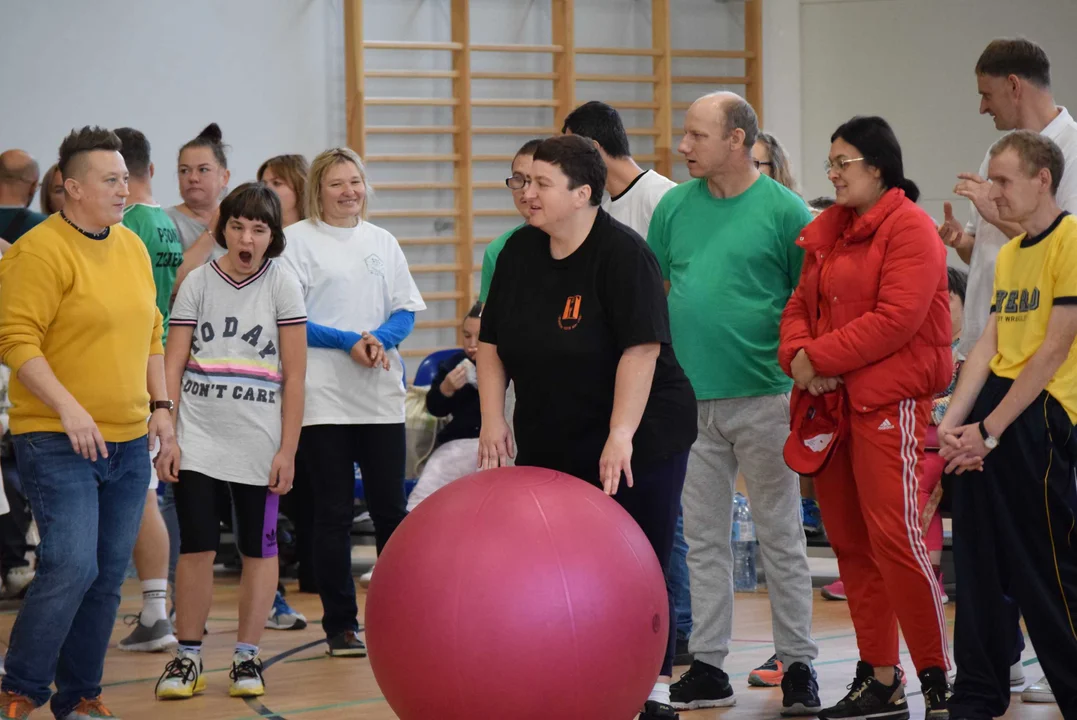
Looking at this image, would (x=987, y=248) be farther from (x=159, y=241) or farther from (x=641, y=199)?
(x=159, y=241)

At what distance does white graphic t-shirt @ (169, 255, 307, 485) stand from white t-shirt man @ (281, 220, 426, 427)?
356 mm

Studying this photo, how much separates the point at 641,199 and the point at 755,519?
1.03 meters

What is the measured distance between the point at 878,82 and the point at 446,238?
3167mm

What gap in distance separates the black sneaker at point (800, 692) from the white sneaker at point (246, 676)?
1.43 meters

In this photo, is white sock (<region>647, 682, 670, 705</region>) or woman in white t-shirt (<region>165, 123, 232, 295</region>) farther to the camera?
woman in white t-shirt (<region>165, 123, 232, 295</region>)

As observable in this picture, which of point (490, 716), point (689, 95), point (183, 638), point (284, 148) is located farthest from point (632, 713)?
point (689, 95)

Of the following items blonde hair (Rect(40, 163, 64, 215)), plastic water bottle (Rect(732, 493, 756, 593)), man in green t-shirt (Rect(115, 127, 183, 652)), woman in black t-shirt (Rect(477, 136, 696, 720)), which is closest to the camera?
woman in black t-shirt (Rect(477, 136, 696, 720))

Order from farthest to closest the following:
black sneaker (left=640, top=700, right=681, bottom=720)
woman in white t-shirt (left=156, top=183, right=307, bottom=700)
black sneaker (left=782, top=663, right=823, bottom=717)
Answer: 1. woman in white t-shirt (left=156, top=183, right=307, bottom=700)
2. black sneaker (left=782, top=663, right=823, bottom=717)
3. black sneaker (left=640, top=700, right=681, bottom=720)

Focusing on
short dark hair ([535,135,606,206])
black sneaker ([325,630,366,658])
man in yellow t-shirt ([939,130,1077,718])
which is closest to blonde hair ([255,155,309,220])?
black sneaker ([325,630,366,658])

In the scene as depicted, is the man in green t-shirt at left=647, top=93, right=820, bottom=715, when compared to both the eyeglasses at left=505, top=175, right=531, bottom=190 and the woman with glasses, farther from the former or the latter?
the eyeglasses at left=505, top=175, right=531, bottom=190

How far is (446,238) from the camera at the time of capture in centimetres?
818

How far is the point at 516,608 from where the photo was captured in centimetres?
246

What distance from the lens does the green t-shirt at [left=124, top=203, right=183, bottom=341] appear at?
4352 millimetres

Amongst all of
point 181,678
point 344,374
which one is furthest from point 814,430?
point 181,678
